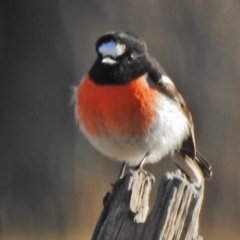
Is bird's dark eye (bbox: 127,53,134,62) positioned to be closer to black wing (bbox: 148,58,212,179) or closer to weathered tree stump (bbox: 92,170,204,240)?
black wing (bbox: 148,58,212,179)

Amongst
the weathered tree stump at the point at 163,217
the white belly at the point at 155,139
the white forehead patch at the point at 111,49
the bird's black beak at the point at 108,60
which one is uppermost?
the white forehead patch at the point at 111,49

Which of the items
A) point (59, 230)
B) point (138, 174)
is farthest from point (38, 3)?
point (138, 174)

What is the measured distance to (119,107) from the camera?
4.97 meters

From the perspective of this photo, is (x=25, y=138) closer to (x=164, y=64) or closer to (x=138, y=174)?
(x=164, y=64)

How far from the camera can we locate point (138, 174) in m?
4.15

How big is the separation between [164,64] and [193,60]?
1.13 ft

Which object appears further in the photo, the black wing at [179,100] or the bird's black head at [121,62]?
the black wing at [179,100]

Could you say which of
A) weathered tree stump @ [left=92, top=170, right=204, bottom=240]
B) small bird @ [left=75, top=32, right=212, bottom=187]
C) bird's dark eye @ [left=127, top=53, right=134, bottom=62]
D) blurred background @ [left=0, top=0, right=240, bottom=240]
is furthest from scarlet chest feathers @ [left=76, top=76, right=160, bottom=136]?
blurred background @ [left=0, top=0, right=240, bottom=240]

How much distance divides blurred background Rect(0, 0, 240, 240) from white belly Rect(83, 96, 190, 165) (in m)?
4.13

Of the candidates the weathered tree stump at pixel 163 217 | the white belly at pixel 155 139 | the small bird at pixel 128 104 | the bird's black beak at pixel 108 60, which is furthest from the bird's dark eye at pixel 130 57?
the weathered tree stump at pixel 163 217

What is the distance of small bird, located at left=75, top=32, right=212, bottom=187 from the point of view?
196 inches

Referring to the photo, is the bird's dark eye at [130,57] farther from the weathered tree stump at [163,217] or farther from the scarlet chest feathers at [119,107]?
the weathered tree stump at [163,217]

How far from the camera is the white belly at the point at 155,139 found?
5094 millimetres

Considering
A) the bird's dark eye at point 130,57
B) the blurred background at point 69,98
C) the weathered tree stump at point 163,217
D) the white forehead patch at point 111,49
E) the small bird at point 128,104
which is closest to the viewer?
the weathered tree stump at point 163,217
